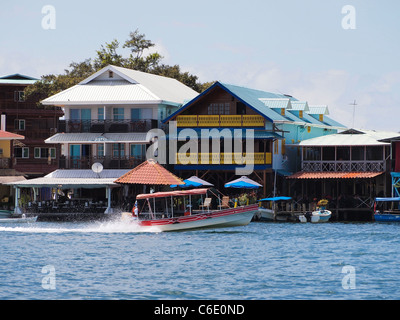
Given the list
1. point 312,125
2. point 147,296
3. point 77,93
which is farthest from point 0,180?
point 147,296

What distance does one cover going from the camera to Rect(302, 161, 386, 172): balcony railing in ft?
212

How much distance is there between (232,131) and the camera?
6612 centimetres

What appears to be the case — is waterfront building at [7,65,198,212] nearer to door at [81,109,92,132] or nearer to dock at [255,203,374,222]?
door at [81,109,92,132]

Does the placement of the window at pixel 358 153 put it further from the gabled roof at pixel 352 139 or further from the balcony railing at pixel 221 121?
the balcony railing at pixel 221 121

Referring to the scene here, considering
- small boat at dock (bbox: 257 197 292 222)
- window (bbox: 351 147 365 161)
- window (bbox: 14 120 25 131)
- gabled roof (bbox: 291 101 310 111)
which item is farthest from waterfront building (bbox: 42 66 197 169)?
window (bbox: 14 120 25 131)

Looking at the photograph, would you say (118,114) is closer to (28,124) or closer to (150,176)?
(150,176)

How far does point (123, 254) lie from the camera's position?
4053cm

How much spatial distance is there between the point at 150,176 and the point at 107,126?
12.1m

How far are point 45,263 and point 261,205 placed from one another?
89.4 feet

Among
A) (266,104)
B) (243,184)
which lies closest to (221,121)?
(266,104)

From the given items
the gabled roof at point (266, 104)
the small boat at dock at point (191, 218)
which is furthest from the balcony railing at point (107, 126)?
the small boat at dock at point (191, 218)

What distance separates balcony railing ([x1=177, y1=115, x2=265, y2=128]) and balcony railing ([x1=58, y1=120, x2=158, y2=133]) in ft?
8.16
